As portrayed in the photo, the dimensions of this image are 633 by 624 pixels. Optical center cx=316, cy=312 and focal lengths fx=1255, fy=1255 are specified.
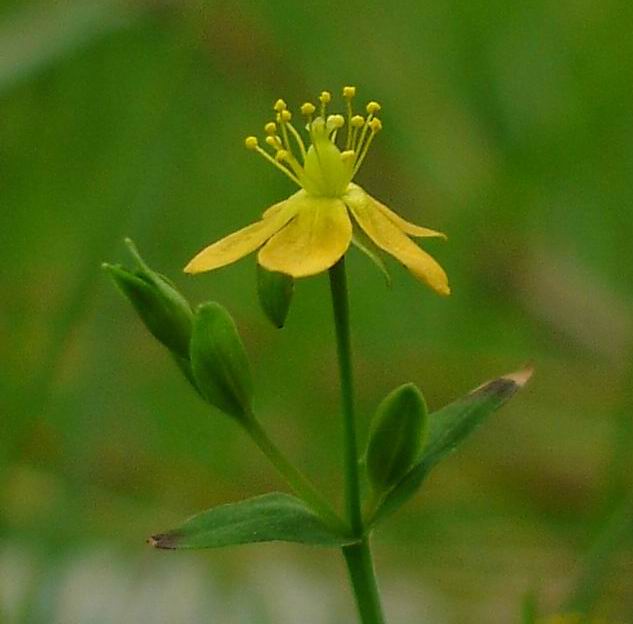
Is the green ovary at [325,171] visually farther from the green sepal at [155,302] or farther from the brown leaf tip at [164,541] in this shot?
the brown leaf tip at [164,541]

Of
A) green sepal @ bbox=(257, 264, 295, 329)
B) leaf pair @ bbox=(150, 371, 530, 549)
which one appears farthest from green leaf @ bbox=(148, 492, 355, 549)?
green sepal @ bbox=(257, 264, 295, 329)

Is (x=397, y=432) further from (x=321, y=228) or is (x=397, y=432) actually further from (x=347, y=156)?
(x=347, y=156)

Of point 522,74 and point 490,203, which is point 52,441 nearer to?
point 490,203

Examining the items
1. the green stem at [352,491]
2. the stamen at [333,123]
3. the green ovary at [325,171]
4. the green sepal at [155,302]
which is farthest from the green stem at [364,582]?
the stamen at [333,123]

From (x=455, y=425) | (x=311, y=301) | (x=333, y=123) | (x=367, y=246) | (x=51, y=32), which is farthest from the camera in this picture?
(x=311, y=301)

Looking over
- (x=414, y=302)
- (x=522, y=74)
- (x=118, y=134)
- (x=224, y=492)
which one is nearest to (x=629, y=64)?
(x=522, y=74)

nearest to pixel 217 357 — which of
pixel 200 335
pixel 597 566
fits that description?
pixel 200 335

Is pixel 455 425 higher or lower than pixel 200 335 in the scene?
lower
